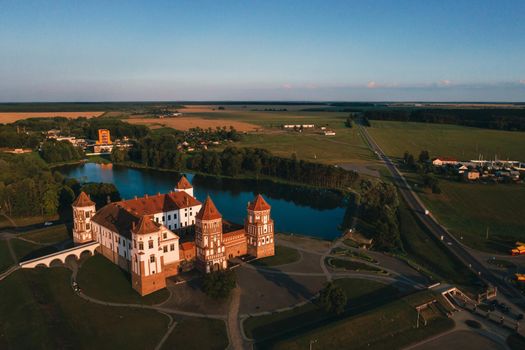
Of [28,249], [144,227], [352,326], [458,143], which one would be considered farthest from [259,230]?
[458,143]

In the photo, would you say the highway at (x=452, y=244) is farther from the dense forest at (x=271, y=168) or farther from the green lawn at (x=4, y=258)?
the green lawn at (x=4, y=258)

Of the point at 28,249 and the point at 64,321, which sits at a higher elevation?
the point at 28,249

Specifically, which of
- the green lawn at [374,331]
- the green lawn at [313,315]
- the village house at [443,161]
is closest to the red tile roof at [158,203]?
the green lawn at [313,315]

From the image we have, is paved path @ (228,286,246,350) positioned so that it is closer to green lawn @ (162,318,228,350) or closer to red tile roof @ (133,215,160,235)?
green lawn @ (162,318,228,350)

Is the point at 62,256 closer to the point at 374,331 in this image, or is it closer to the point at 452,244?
the point at 374,331

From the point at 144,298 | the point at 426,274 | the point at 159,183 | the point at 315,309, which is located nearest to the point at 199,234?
the point at 144,298

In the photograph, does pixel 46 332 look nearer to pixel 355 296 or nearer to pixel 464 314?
pixel 355 296
